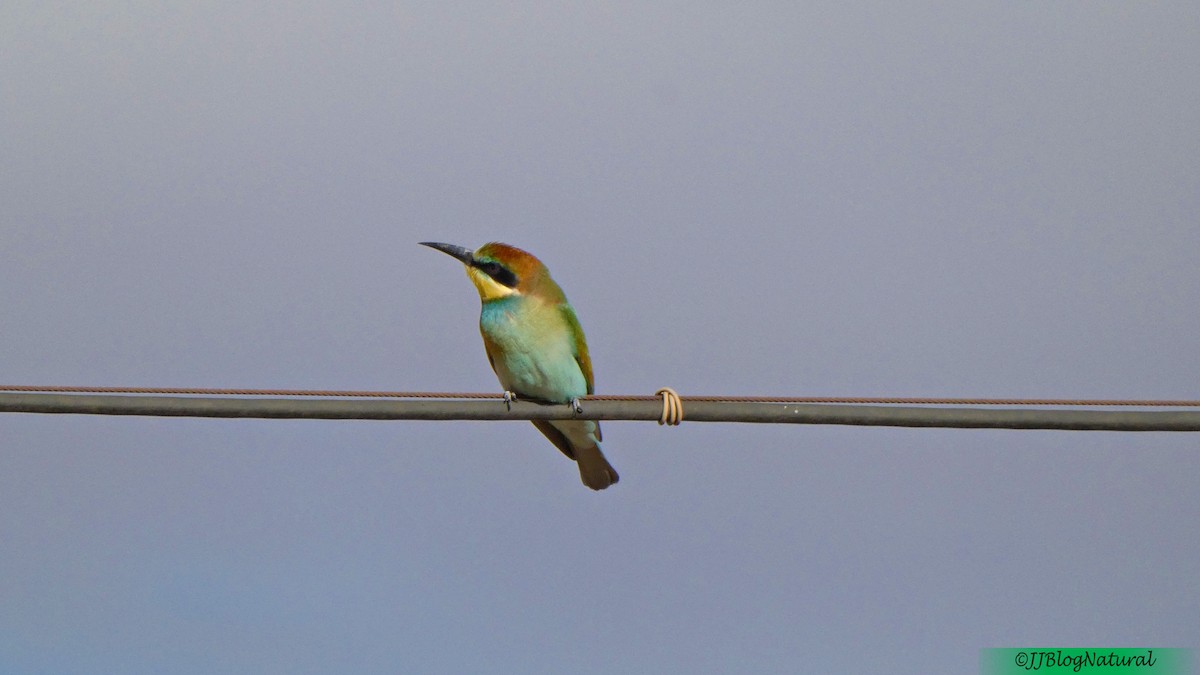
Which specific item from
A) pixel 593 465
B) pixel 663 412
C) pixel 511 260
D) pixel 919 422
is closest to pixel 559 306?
pixel 511 260

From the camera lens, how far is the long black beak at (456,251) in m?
6.16

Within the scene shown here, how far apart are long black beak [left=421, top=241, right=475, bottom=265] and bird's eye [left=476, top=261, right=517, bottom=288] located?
0.09 m

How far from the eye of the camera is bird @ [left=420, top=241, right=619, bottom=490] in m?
5.95

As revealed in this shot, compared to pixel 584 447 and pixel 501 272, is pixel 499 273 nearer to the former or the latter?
pixel 501 272

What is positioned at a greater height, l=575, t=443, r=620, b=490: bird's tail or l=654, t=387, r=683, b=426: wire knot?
l=575, t=443, r=620, b=490: bird's tail

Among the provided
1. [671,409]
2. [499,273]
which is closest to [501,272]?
[499,273]

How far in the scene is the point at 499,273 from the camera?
608 cm

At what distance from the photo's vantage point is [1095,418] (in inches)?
159

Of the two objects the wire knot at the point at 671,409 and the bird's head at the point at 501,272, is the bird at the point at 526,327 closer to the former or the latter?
the bird's head at the point at 501,272

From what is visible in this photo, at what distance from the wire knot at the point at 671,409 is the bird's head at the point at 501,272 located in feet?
6.34

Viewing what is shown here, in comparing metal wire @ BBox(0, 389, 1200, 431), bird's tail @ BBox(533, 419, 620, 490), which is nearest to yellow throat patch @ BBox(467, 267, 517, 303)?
bird's tail @ BBox(533, 419, 620, 490)

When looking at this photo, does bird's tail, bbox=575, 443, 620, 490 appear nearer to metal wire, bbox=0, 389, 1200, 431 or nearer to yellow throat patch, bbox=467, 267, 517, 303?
yellow throat patch, bbox=467, 267, 517, 303

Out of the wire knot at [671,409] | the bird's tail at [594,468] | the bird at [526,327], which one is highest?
the bird at [526,327]

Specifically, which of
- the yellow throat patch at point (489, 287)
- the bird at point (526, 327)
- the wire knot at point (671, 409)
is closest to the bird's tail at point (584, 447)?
the bird at point (526, 327)
